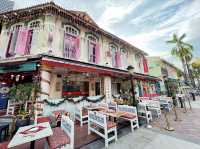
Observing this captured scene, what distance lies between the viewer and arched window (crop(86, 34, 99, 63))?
347 inches

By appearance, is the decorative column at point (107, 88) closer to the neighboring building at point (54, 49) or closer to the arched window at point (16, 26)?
the neighboring building at point (54, 49)

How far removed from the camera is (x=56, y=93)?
25.4 feet

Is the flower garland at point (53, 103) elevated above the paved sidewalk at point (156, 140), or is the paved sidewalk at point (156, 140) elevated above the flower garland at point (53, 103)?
the flower garland at point (53, 103)

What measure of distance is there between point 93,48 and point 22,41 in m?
4.97

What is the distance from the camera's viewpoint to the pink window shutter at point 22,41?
21.9 feet

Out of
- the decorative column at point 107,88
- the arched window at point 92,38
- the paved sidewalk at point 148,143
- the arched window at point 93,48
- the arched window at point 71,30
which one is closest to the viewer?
the paved sidewalk at point 148,143

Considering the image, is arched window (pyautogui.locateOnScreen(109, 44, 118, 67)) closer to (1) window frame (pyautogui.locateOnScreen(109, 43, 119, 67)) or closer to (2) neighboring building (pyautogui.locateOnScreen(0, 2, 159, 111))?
(1) window frame (pyautogui.locateOnScreen(109, 43, 119, 67))

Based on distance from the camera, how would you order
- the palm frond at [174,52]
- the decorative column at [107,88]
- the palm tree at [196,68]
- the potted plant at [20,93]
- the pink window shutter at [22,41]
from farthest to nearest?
1. the palm tree at [196,68]
2. the palm frond at [174,52]
3. the decorative column at [107,88]
4. the pink window shutter at [22,41]
5. the potted plant at [20,93]

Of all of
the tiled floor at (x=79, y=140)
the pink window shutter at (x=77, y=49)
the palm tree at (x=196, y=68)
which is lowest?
the tiled floor at (x=79, y=140)

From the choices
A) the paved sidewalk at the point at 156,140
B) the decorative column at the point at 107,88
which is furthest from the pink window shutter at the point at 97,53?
the paved sidewalk at the point at 156,140

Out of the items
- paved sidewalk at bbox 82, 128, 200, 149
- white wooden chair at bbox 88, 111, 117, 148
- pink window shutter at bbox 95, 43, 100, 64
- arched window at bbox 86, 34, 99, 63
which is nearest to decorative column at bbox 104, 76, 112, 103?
pink window shutter at bbox 95, 43, 100, 64

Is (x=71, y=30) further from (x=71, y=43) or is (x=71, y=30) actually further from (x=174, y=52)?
(x=174, y=52)

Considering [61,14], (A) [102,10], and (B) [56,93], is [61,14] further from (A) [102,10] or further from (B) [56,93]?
(B) [56,93]

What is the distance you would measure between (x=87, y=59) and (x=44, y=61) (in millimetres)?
3691
